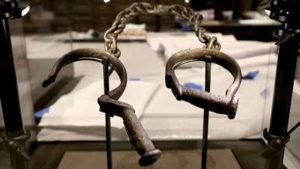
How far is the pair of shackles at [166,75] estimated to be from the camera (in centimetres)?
29

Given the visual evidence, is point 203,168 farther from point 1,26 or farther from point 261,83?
point 261,83

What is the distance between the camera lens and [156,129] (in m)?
0.84

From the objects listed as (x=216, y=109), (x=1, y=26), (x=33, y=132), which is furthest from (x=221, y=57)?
(x=33, y=132)

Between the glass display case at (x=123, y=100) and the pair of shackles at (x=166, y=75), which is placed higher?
the pair of shackles at (x=166, y=75)

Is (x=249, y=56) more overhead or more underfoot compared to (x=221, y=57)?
more underfoot

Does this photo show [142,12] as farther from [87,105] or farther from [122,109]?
[87,105]

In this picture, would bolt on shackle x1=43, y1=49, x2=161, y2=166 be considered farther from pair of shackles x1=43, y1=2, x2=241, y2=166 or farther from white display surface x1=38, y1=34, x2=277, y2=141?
white display surface x1=38, y1=34, x2=277, y2=141

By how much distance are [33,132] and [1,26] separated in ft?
1.44

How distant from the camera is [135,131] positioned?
0.97ft

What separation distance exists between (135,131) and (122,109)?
38 millimetres

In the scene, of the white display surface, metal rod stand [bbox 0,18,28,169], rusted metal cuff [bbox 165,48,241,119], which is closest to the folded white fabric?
the white display surface

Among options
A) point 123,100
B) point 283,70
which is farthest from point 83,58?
point 123,100

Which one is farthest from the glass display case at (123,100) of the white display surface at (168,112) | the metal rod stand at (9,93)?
the metal rod stand at (9,93)

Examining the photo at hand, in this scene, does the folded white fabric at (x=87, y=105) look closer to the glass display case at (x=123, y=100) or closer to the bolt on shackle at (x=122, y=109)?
the glass display case at (x=123, y=100)
